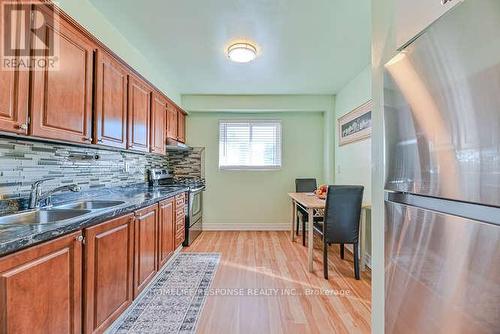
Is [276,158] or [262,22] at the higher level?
[262,22]

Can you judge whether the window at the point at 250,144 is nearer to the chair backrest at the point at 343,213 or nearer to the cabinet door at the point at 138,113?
the cabinet door at the point at 138,113

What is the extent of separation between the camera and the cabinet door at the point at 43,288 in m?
0.97

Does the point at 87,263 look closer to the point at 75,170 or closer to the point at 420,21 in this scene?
the point at 75,170

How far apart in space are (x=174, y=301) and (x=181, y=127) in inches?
117

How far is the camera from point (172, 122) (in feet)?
13.0

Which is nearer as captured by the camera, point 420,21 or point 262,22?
point 420,21

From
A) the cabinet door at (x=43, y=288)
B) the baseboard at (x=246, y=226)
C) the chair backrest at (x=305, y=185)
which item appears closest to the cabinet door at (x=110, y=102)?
the cabinet door at (x=43, y=288)

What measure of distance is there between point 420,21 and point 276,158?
399 cm

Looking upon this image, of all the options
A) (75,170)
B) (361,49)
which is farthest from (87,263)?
(361,49)

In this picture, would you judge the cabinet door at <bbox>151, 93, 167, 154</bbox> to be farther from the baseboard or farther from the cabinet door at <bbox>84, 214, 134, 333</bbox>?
the baseboard

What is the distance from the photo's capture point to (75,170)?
217cm

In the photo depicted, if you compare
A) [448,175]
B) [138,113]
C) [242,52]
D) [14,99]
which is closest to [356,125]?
[242,52]

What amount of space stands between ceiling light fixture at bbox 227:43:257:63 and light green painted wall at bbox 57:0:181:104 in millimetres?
964

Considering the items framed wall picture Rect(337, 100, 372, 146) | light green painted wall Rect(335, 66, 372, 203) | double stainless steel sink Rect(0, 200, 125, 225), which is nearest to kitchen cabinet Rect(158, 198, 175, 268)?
double stainless steel sink Rect(0, 200, 125, 225)
